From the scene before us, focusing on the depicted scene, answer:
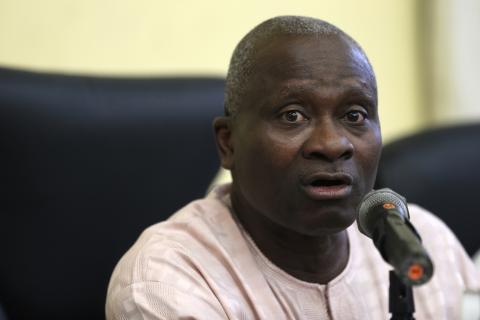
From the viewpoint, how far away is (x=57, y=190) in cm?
198

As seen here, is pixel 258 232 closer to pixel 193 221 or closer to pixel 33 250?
pixel 193 221

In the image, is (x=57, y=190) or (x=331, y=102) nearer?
(x=331, y=102)

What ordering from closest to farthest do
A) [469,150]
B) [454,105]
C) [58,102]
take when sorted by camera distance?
[58,102], [469,150], [454,105]

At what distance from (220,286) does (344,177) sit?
0.32 metres

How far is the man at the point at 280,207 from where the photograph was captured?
154 centimetres

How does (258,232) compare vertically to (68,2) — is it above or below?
below

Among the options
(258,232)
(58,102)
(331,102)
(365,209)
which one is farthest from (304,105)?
(58,102)

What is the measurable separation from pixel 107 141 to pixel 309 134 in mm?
640

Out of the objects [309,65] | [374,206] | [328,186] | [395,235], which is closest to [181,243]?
[328,186]

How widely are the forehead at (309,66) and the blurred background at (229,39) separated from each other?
832mm

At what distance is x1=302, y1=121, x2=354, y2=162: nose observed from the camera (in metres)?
1.53

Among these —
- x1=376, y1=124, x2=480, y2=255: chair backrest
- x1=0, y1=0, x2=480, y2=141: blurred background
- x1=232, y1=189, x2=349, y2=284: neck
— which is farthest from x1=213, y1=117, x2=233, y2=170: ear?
x1=376, y1=124, x2=480, y2=255: chair backrest

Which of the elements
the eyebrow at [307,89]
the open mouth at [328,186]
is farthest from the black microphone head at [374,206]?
the eyebrow at [307,89]

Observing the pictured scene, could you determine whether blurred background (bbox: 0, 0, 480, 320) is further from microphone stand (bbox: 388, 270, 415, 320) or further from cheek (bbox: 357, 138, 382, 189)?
microphone stand (bbox: 388, 270, 415, 320)
